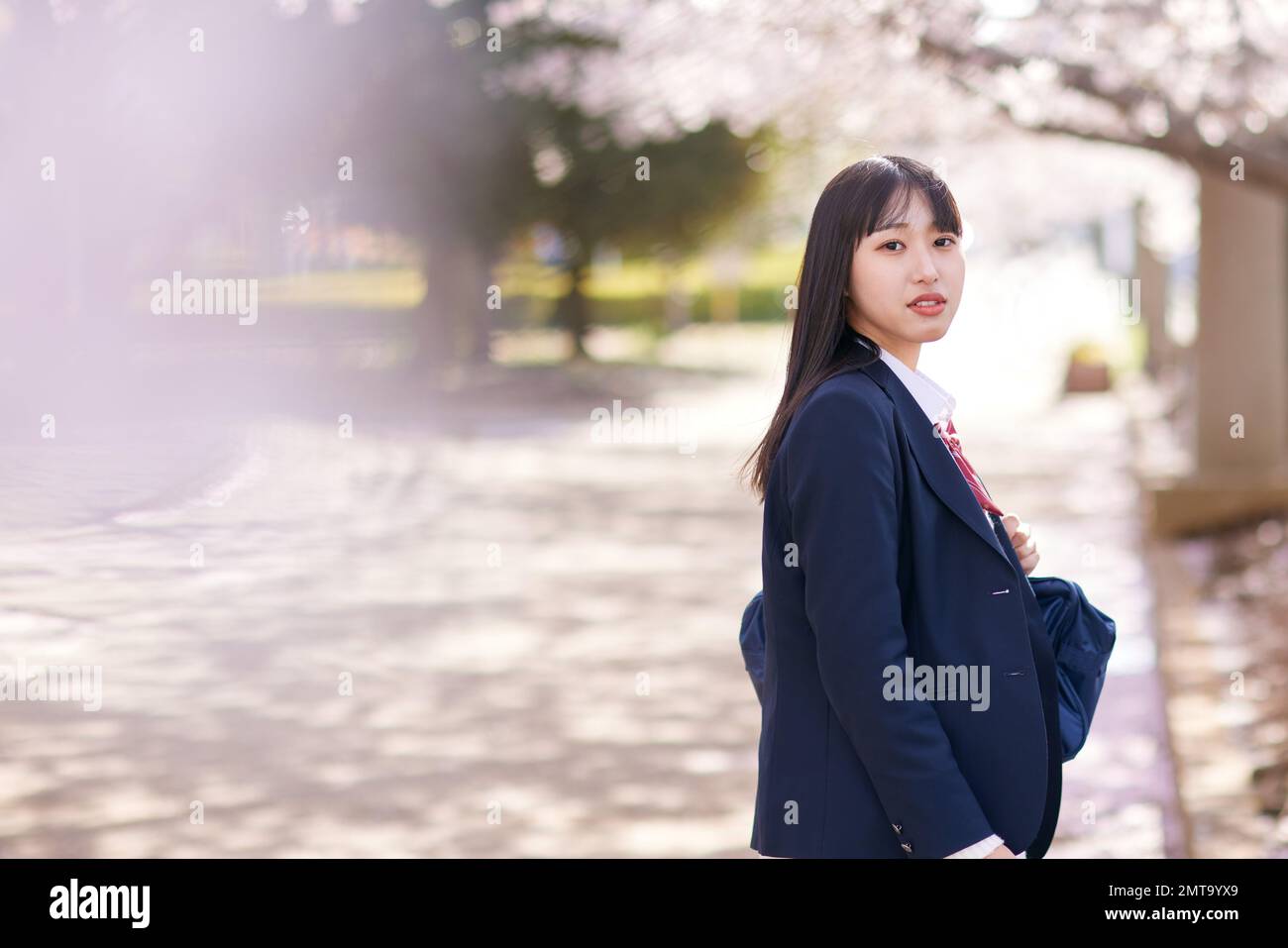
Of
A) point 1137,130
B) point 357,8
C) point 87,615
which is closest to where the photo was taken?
point 87,615

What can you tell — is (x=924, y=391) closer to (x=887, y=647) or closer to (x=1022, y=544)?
(x=1022, y=544)

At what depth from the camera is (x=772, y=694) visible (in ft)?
7.48

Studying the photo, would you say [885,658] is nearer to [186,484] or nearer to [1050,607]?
[1050,607]

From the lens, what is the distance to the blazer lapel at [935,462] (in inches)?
85.4

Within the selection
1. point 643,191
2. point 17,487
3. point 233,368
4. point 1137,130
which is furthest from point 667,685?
point 643,191

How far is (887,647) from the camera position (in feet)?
6.81

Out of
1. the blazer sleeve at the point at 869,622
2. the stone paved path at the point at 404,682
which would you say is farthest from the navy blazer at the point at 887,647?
the stone paved path at the point at 404,682

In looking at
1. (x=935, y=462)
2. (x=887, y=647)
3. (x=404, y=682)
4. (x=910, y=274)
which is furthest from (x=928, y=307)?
(x=404, y=682)

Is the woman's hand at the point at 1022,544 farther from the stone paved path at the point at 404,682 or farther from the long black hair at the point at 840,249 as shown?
the stone paved path at the point at 404,682

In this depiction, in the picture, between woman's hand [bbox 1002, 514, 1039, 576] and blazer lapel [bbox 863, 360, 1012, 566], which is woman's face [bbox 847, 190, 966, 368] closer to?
blazer lapel [bbox 863, 360, 1012, 566]

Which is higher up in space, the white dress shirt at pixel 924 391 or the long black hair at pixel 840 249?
the long black hair at pixel 840 249

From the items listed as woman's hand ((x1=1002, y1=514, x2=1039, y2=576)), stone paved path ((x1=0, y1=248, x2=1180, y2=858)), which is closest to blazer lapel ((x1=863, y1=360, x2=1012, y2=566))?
woman's hand ((x1=1002, y1=514, x2=1039, y2=576))

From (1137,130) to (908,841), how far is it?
4.77m

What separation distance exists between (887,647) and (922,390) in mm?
409
